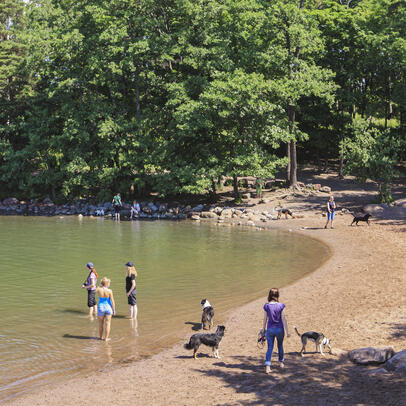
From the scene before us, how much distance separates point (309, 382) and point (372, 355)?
1.68 metres

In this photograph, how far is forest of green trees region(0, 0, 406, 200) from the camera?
40.1m

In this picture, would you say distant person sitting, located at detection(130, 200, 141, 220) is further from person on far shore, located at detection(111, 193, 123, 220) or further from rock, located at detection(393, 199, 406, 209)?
rock, located at detection(393, 199, 406, 209)

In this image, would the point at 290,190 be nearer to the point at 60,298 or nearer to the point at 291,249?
the point at 291,249

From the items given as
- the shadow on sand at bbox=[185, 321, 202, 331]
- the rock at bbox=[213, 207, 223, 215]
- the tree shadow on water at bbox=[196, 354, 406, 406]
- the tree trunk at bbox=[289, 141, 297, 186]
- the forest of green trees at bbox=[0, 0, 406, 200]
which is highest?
the forest of green trees at bbox=[0, 0, 406, 200]

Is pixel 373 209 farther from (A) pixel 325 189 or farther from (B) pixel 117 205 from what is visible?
(B) pixel 117 205

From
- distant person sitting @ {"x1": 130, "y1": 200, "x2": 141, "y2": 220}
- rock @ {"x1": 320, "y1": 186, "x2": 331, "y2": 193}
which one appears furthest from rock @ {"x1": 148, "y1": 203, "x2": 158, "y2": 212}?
rock @ {"x1": 320, "y1": 186, "x2": 331, "y2": 193}

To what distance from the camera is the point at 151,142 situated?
45.0 metres

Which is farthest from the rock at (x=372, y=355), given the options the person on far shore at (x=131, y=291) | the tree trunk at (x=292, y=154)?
the tree trunk at (x=292, y=154)

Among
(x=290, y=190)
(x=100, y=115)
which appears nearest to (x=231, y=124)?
(x=290, y=190)

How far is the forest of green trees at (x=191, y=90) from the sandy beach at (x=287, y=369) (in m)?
21.1

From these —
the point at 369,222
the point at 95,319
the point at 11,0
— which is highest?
the point at 11,0

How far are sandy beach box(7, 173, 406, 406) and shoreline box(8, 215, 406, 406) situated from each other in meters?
0.02

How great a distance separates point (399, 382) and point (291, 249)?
16.9 meters

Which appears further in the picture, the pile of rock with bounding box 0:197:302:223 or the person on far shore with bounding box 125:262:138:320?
the pile of rock with bounding box 0:197:302:223
